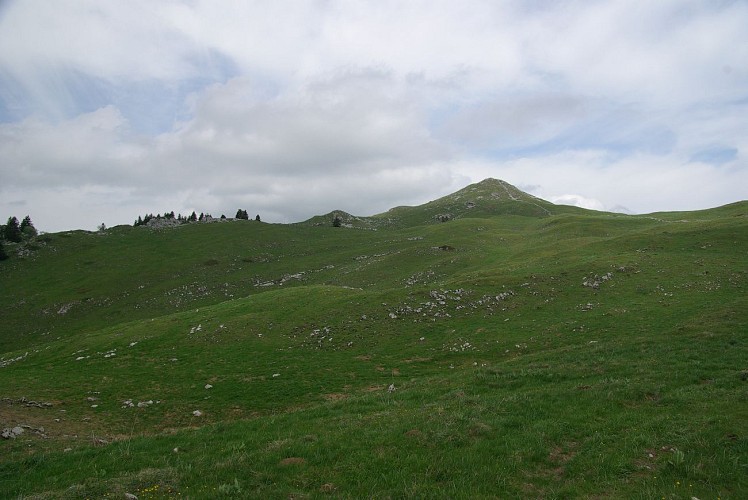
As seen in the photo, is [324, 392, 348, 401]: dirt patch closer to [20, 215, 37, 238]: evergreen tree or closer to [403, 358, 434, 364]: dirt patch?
[403, 358, 434, 364]: dirt patch

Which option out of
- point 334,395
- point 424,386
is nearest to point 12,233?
point 334,395

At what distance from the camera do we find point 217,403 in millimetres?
24000

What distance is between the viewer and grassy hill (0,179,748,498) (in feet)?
36.2

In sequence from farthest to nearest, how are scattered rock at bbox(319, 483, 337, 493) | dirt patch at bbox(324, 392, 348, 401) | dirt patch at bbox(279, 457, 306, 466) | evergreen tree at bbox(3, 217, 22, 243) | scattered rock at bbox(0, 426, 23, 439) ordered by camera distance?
evergreen tree at bbox(3, 217, 22, 243), dirt patch at bbox(324, 392, 348, 401), scattered rock at bbox(0, 426, 23, 439), dirt patch at bbox(279, 457, 306, 466), scattered rock at bbox(319, 483, 337, 493)

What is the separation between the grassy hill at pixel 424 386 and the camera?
36.2ft

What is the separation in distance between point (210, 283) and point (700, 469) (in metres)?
79.1

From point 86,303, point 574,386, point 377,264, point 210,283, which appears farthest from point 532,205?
point 574,386

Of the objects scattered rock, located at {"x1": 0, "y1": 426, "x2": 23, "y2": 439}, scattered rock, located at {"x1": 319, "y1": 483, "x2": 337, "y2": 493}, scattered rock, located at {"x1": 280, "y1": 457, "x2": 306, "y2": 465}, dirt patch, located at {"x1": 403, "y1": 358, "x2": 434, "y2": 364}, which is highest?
scattered rock, located at {"x1": 319, "y1": 483, "x2": 337, "y2": 493}

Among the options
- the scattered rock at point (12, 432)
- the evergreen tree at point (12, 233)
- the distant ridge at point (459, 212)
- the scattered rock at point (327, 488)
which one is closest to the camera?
the scattered rock at point (327, 488)

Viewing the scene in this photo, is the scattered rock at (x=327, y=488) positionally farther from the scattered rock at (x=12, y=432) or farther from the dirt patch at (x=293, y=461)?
the scattered rock at (x=12, y=432)

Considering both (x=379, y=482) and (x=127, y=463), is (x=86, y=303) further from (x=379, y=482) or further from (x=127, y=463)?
(x=379, y=482)

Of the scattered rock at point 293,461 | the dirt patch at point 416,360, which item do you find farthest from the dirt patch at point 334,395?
the scattered rock at point 293,461

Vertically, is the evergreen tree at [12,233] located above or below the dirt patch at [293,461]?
above

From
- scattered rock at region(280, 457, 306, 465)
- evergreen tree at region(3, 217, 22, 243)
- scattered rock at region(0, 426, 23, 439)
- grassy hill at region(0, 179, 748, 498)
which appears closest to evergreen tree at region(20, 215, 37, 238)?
evergreen tree at region(3, 217, 22, 243)
